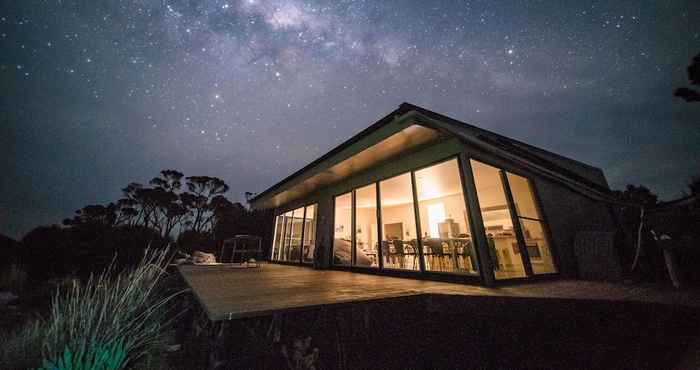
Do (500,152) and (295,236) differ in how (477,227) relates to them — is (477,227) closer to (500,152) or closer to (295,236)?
(500,152)

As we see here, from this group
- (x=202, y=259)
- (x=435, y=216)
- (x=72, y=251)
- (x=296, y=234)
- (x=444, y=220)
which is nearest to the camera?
(x=72, y=251)

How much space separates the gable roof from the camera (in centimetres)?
219

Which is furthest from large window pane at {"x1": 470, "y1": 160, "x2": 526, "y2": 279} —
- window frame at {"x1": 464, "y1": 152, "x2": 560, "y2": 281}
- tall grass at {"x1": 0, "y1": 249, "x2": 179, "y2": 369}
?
tall grass at {"x1": 0, "y1": 249, "x2": 179, "y2": 369}

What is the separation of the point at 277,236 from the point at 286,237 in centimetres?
113

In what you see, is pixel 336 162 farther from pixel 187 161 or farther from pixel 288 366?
pixel 187 161

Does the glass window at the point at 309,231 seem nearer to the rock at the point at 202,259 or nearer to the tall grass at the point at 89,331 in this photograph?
the rock at the point at 202,259

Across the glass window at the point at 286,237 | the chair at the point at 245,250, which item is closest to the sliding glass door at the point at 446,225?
the glass window at the point at 286,237

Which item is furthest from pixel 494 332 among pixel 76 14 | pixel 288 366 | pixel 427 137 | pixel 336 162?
pixel 76 14

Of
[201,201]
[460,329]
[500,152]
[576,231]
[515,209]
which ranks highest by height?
[201,201]

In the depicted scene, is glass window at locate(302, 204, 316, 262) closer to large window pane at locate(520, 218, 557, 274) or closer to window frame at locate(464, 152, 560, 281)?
window frame at locate(464, 152, 560, 281)

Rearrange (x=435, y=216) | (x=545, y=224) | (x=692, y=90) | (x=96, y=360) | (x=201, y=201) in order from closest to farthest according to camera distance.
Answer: (x=96, y=360)
(x=545, y=224)
(x=692, y=90)
(x=435, y=216)
(x=201, y=201)

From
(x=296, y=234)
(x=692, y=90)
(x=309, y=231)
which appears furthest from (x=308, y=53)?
(x=692, y=90)

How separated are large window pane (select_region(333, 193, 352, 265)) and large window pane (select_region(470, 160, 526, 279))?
368 centimetres

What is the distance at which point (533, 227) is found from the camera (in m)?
5.26
